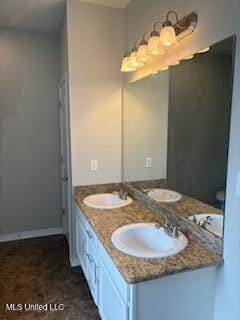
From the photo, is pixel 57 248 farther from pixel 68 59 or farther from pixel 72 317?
pixel 68 59

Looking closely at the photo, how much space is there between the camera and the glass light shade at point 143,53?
6.84 feet

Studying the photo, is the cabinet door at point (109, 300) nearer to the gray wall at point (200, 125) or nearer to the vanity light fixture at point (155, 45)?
the gray wall at point (200, 125)

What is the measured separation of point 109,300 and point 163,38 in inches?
67.3

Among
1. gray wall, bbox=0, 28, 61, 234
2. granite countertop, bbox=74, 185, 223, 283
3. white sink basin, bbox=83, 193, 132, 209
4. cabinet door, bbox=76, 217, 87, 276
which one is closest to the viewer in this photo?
granite countertop, bbox=74, 185, 223, 283

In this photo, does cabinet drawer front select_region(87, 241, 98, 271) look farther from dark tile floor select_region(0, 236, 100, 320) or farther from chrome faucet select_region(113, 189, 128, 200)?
chrome faucet select_region(113, 189, 128, 200)

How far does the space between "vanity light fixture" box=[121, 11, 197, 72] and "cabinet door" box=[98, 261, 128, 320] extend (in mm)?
1557

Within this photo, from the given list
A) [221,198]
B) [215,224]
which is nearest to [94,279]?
[215,224]

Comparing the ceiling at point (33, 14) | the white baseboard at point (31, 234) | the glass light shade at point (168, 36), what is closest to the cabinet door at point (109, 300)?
the glass light shade at point (168, 36)

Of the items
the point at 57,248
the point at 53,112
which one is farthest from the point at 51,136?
the point at 57,248

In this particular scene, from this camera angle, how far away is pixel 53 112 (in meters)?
3.55

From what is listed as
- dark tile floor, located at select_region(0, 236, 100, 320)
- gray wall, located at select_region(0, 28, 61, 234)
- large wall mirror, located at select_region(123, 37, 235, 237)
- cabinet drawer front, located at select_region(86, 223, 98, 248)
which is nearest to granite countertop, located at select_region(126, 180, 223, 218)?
large wall mirror, located at select_region(123, 37, 235, 237)

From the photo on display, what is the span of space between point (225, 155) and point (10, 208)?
117 inches

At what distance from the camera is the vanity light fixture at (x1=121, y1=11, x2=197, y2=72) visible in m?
1.64

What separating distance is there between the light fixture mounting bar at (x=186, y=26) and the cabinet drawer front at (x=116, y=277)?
1.47m
